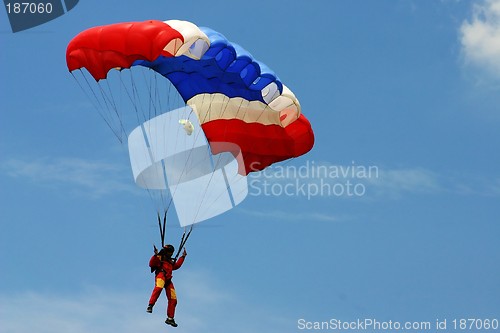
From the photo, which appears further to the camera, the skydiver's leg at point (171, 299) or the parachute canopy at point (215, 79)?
the skydiver's leg at point (171, 299)

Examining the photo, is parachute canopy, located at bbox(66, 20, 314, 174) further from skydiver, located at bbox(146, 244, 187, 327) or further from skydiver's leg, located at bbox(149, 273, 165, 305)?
skydiver's leg, located at bbox(149, 273, 165, 305)

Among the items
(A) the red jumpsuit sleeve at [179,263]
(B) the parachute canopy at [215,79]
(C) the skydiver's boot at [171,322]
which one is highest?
(B) the parachute canopy at [215,79]

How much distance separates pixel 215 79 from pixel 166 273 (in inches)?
177

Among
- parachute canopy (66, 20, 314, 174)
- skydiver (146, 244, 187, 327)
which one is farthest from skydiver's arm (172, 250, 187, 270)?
parachute canopy (66, 20, 314, 174)

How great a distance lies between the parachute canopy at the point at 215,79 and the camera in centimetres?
2558

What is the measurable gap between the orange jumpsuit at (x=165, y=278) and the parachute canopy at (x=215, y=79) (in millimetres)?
3428

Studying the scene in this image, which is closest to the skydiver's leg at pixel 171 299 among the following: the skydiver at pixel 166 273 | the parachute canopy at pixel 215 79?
the skydiver at pixel 166 273

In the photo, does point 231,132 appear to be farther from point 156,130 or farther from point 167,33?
point 167,33

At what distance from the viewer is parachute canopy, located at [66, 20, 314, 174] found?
25578 millimetres

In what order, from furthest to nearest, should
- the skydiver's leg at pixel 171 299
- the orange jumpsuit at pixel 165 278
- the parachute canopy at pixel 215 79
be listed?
1. the skydiver's leg at pixel 171 299
2. the orange jumpsuit at pixel 165 278
3. the parachute canopy at pixel 215 79

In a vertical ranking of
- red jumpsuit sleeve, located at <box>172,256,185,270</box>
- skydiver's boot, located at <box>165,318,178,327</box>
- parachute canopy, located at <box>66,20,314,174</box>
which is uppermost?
parachute canopy, located at <box>66,20,314,174</box>

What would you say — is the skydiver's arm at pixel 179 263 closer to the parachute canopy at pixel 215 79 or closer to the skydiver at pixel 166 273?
the skydiver at pixel 166 273

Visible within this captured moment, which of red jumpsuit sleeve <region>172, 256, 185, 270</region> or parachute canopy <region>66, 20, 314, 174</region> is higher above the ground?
parachute canopy <region>66, 20, 314, 174</region>

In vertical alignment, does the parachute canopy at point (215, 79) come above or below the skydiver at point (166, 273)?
above
